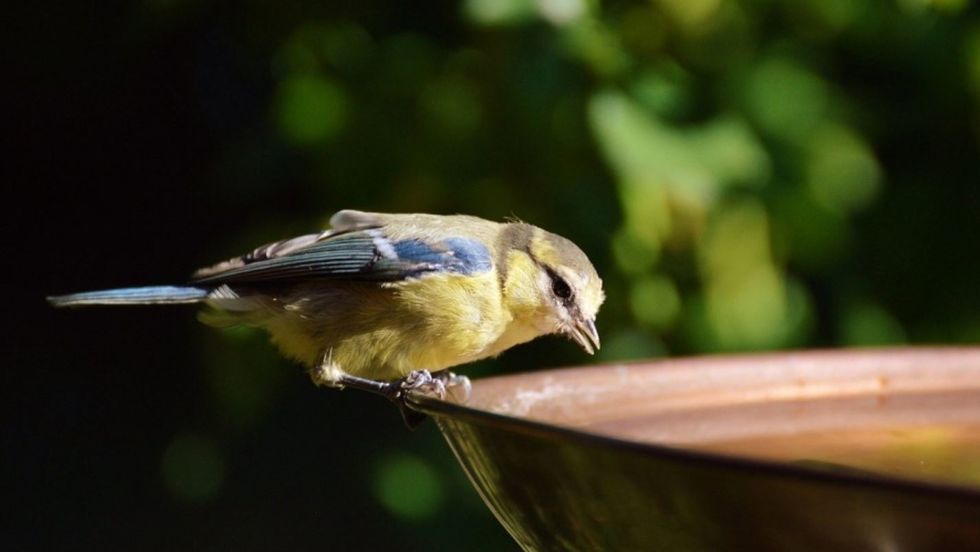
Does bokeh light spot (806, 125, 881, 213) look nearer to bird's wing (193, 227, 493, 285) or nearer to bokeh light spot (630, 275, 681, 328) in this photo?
bokeh light spot (630, 275, 681, 328)

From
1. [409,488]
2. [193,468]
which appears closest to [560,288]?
[409,488]

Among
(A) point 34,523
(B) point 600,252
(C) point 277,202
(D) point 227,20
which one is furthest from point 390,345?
(A) point 34,523

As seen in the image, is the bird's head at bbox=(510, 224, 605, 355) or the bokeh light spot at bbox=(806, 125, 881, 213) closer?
the bird's head at bbox=(510, 224, 605, 355)

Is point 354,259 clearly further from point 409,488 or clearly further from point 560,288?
point 409,488

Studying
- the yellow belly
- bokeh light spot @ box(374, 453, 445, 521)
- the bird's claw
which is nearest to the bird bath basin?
the bird's claw

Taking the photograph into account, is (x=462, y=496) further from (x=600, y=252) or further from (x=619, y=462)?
(x=619, y=462)

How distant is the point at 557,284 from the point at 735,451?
2.61 feet

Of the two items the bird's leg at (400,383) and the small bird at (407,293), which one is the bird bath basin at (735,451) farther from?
the small bird at (407,293)

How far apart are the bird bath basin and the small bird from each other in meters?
0.48

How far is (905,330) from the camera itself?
7.89 feet

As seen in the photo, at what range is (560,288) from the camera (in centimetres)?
217

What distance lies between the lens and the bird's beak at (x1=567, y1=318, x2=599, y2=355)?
86.4 inches

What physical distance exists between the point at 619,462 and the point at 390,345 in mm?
1090

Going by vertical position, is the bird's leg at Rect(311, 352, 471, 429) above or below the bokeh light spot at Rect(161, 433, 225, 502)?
above
